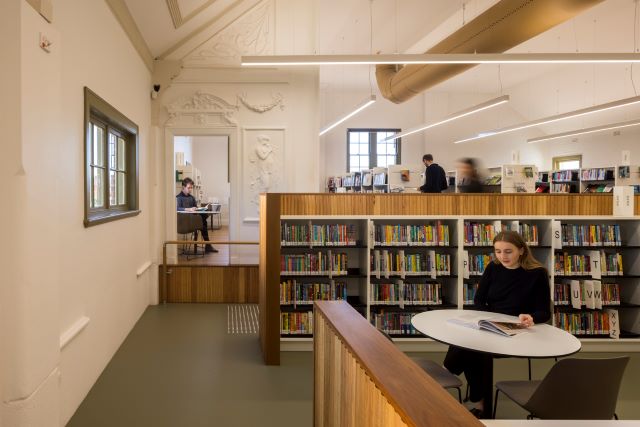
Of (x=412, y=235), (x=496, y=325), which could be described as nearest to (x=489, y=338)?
(x=496, y=325)

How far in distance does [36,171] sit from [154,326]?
4.10 meters

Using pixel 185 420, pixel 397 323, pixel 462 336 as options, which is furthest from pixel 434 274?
pixel 185 420

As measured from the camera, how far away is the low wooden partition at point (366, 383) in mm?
1394

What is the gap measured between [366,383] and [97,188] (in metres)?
4.20

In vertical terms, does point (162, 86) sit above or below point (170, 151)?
above

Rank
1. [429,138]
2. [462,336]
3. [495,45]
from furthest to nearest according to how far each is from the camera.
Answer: [429,138] < [495,45] < [462,336]

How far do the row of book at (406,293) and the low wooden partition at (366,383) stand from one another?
275 centimetres

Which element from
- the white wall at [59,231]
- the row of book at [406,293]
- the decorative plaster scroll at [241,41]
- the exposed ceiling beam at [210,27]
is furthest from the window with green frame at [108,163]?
the row of book at [406,293]

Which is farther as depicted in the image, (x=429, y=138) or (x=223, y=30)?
(x=429, y=138)

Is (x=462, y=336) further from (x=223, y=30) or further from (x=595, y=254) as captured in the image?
(x=223, y=30)

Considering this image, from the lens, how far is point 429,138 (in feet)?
52.9

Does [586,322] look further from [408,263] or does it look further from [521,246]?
[521,246]

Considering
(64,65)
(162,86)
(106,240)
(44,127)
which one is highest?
(162,86)

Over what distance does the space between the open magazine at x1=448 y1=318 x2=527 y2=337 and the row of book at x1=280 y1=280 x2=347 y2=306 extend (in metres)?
2.01
